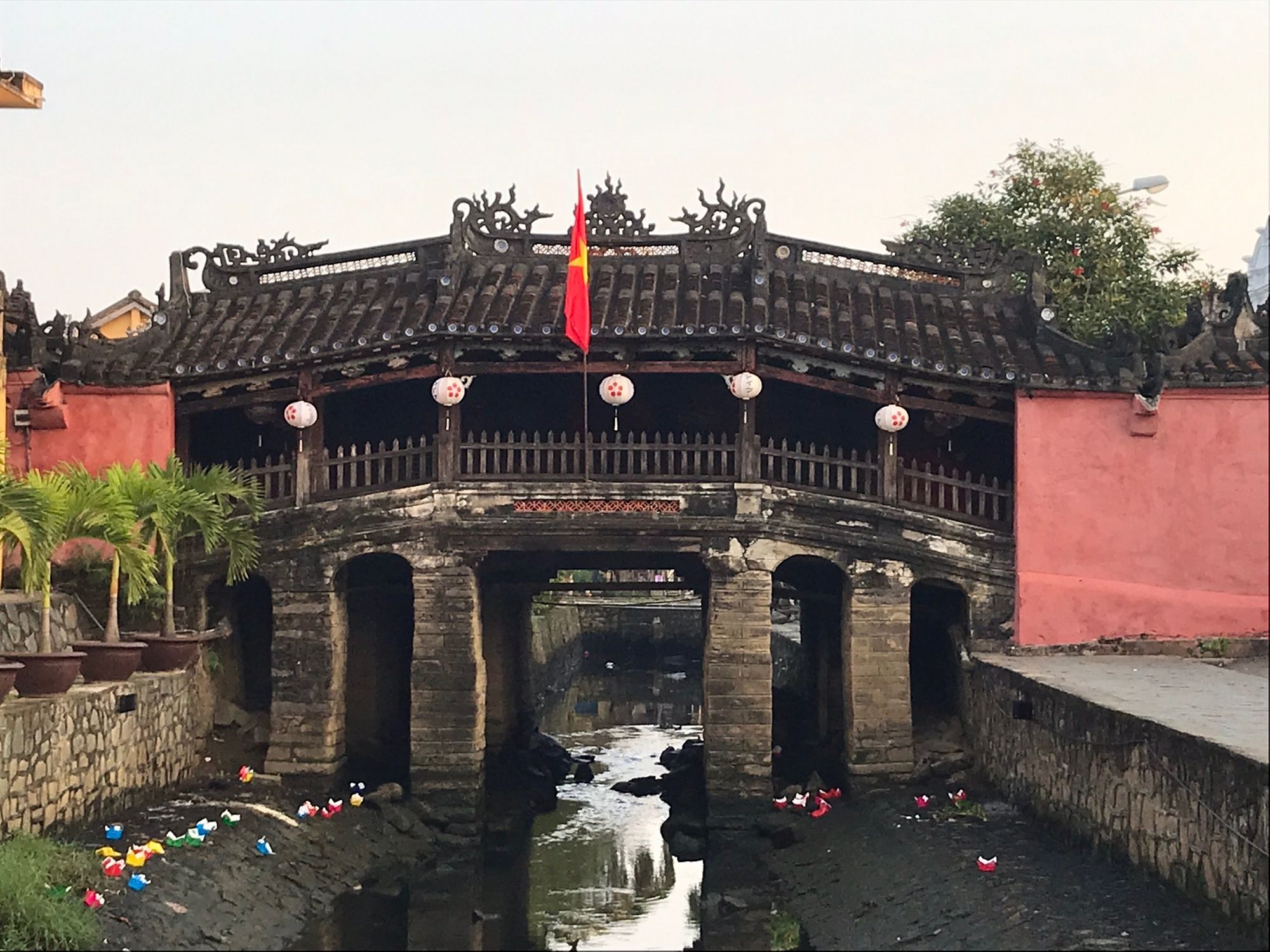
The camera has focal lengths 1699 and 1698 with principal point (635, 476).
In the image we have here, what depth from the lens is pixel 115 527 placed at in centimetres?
1825

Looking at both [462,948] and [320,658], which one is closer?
[462,948]

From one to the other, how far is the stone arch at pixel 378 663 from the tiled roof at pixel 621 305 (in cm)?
339

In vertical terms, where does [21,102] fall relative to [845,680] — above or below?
above

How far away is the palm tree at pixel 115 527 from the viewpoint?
18.1 metres

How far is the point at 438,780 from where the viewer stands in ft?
67.7

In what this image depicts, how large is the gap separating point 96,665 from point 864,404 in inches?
409

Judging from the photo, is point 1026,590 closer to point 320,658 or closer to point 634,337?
point 634,337

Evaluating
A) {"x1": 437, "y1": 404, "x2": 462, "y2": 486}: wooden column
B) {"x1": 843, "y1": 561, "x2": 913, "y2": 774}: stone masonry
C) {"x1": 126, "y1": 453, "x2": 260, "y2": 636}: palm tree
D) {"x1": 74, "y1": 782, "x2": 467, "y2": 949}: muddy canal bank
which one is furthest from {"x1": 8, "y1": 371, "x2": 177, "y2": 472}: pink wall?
{"x1": 843, "y1": 561, "x2": 913, "y2": 774}: stone masonry

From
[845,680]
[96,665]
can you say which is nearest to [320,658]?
[96,665]

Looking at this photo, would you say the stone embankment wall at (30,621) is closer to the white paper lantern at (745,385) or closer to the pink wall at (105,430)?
the pink wall at (105,430)

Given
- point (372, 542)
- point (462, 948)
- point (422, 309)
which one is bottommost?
point (462, 948)

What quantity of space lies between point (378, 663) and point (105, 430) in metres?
5.06

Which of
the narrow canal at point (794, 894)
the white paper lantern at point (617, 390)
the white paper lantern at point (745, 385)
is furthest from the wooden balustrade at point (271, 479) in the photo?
the white paper lantern at point (745, 385)

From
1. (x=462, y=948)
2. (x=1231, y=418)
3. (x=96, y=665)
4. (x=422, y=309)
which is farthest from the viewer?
(x=422, y=309)
